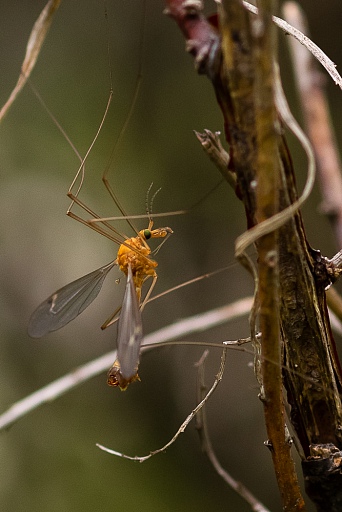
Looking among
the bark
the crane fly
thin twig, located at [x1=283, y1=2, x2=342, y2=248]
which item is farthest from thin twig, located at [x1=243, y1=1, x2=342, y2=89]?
thin twig, located at [x1=283, y1=2, x2=342, y2=248]

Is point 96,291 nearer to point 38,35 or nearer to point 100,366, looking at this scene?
point 100,366

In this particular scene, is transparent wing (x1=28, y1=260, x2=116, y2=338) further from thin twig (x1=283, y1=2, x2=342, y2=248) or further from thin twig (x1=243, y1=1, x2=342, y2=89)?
thin twig (x1=243, y1=1, x2=342, y2=89)

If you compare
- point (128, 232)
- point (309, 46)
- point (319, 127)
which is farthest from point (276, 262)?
point (128, 232)

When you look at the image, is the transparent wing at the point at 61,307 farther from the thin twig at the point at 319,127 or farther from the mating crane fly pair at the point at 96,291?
the thin twig at the point at 319,127

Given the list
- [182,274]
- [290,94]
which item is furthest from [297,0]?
[182,274]

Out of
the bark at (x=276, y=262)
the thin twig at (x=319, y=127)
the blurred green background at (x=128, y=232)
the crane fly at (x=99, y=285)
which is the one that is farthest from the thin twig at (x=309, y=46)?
the blurred green background at (x=128, y=232)

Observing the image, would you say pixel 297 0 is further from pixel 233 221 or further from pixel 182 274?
pixel 182 274
